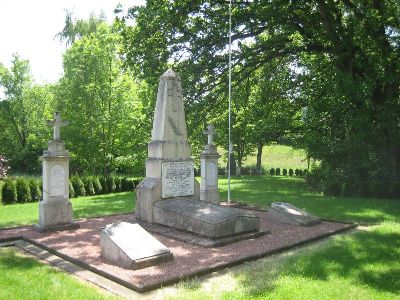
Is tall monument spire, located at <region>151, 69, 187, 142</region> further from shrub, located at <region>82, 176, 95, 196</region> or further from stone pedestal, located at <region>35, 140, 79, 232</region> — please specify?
shrub, located at <region>82, 176, 95, 196</region>

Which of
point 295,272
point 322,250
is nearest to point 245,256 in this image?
point 295,272

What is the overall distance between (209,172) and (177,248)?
562 centimetres

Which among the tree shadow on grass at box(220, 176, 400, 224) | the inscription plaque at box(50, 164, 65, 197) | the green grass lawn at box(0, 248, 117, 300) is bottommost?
the green grass lawn at box(0, 248, 117, 300)

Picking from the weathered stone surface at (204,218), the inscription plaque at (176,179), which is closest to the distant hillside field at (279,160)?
the inscription plaque at (176,179)

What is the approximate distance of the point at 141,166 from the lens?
26.4 metres

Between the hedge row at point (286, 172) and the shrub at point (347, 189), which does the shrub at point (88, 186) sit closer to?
the shrub at point (347, 189)

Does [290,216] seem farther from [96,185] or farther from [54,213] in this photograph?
[96,185]

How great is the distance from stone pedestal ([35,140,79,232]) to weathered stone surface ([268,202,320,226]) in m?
5.96

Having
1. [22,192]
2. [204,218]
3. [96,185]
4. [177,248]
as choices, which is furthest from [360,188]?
[22,192]

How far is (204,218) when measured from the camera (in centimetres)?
959

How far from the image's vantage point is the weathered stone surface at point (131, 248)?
24.0 ft

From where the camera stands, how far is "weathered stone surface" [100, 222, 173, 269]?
288 inches

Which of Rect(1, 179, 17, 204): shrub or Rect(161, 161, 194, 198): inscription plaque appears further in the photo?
Rect(1, 179, 17, 204): shrub

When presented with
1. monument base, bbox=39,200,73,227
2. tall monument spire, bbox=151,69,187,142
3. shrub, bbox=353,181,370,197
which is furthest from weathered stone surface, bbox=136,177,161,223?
shrub, bbox=353,181,370,197
